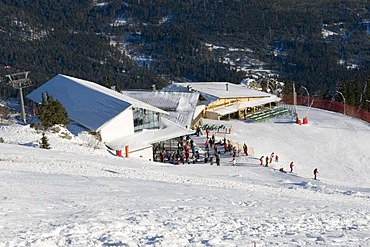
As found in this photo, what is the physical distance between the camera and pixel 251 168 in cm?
2733

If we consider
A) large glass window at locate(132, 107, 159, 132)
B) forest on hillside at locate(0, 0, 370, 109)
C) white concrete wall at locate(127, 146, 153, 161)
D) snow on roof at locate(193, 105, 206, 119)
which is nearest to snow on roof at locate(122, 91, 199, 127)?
snow on roof at locate(193, 105, 206, 119)

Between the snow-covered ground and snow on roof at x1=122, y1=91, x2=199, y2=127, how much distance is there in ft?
36.5

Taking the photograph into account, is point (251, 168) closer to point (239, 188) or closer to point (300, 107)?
→ point (239, 188)

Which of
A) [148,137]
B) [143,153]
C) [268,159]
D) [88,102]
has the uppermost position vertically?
[88,102]

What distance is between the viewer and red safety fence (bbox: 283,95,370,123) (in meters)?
45.7

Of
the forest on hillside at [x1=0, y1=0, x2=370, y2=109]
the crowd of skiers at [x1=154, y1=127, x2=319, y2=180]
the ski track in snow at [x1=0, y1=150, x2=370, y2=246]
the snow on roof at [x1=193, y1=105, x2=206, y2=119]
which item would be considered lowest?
the ski track in snow at [x1=0, y1=150, x2=370, y2=246]

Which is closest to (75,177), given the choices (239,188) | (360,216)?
(239,188)

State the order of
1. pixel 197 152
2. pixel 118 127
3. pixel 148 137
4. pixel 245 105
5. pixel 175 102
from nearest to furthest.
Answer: pixel 197 152 < pixel 118 127 < pixel 148 137 < pixel 175 102 < pixel 245 105

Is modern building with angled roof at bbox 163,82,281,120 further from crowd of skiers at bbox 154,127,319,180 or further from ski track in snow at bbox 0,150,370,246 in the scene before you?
ski track in snow at bbox 0,150,370,246

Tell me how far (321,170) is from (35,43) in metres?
153

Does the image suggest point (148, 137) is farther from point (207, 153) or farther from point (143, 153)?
point (207, 153)

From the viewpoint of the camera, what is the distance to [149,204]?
13172 mm

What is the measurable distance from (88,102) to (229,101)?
17.2 meters

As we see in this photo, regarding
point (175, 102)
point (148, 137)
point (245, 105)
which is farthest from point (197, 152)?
point (245, 105)
